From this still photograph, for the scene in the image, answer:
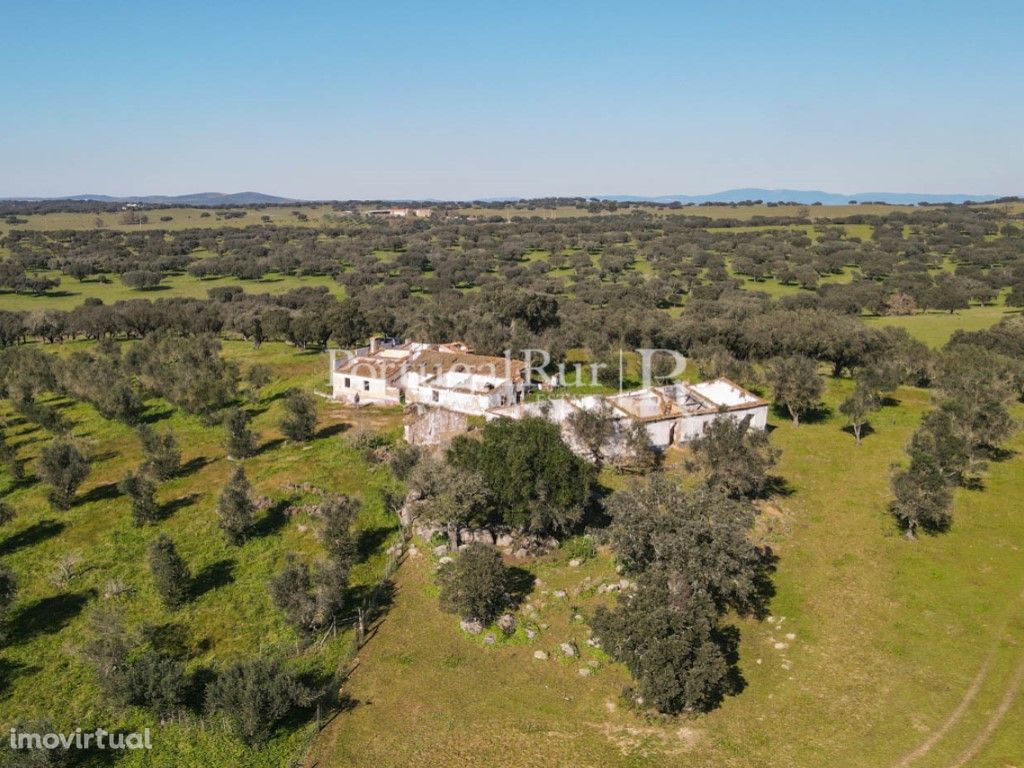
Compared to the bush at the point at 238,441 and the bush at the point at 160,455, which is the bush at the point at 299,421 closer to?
the bush at the point at 238,441

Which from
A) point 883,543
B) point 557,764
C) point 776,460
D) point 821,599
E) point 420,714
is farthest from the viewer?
point 776,460

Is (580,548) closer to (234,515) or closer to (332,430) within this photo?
(234,515)

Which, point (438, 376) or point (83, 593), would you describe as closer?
point (83, 593)

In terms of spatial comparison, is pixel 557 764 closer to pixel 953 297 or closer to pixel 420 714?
pixel 420 714

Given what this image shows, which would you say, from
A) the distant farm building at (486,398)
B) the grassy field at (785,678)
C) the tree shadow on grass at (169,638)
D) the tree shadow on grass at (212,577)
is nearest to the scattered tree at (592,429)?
the distant farm building at (486,398)

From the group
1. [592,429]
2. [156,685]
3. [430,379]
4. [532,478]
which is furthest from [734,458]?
[156,685]

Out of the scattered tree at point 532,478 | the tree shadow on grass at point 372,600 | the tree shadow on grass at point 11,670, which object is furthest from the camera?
the scattered tree at point 532,478

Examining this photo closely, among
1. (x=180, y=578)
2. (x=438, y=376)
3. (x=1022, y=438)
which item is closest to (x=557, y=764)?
(x=180, y=578)
